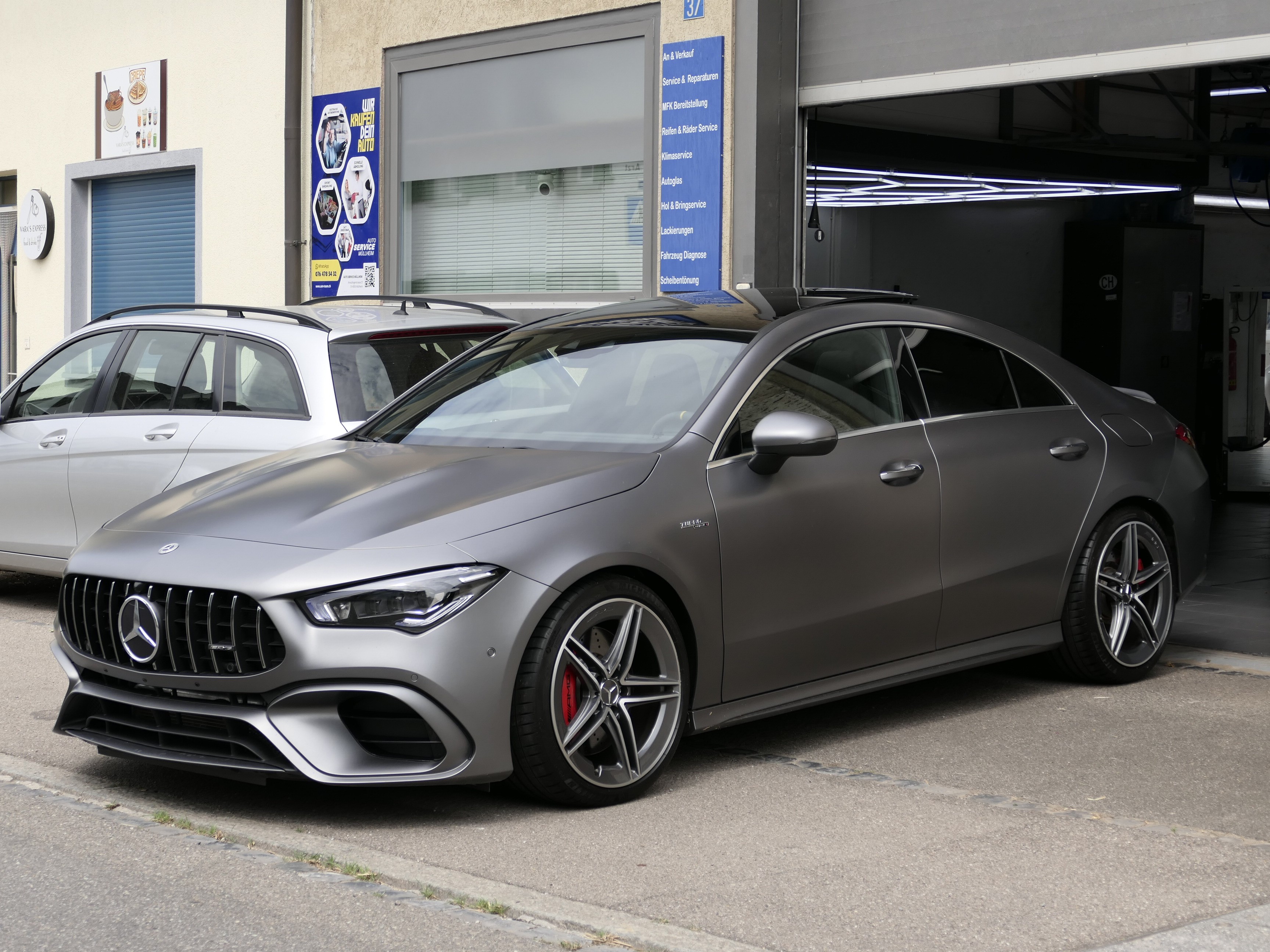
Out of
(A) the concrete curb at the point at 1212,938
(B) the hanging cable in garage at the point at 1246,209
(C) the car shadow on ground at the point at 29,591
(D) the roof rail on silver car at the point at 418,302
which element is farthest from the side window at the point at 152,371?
(B) the hanging cable in garage at the point at 1246,209

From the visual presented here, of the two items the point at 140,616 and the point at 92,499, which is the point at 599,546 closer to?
the point at 140,616

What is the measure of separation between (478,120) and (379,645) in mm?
8721

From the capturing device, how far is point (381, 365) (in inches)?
281

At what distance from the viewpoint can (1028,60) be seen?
9000 millimetres

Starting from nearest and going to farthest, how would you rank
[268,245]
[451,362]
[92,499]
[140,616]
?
[140,616] < [451,362] < [92,499] < [268,245]

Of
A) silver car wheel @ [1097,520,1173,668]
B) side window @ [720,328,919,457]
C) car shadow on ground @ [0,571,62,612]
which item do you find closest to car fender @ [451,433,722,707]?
side window @ [720,328,919,457]

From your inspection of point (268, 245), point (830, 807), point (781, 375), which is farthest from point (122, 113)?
point (830, 807)

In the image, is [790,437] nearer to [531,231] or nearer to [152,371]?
[152,371]

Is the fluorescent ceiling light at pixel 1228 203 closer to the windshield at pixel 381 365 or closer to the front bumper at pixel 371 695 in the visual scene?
the windshield at pixel 381 365

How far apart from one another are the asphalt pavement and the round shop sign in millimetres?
11908

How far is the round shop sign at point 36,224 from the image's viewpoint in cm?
1670

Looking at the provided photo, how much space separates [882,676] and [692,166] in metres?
5.89

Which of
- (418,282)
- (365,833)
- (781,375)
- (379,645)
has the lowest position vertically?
(365,833)

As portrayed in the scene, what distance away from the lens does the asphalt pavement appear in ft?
12.3
